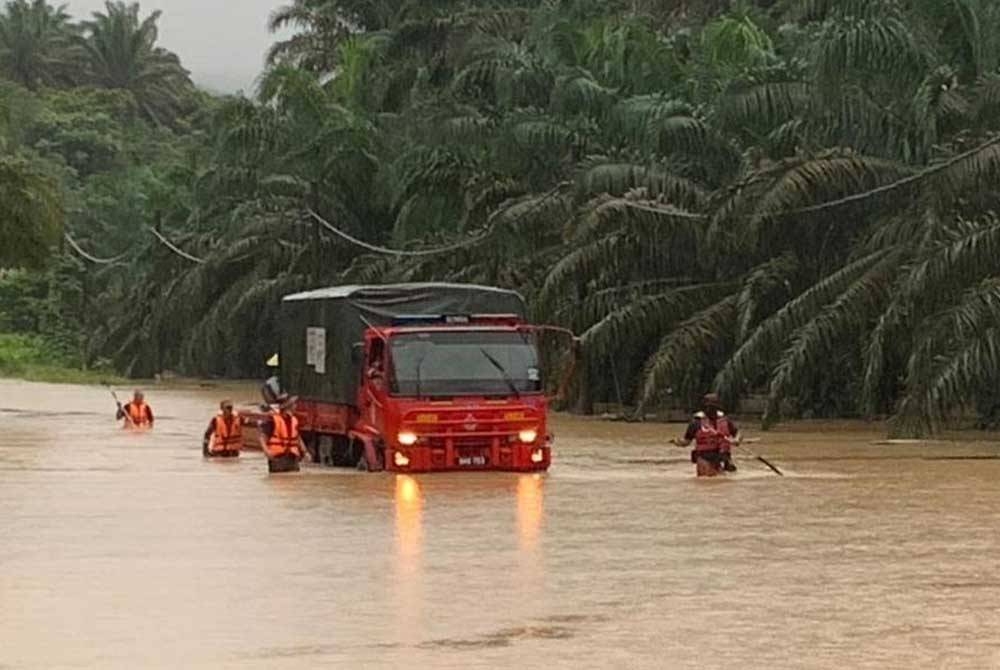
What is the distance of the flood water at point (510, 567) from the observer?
12.7 meters

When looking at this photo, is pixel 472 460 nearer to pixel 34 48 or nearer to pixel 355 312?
pixel 355 312

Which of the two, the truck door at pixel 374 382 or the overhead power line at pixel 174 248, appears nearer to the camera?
the truck door at pixel 374 382

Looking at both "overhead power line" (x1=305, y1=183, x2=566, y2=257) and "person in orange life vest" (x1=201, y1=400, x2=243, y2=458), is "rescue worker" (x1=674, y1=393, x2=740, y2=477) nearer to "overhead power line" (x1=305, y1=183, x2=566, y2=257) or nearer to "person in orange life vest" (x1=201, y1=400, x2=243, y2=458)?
"person in orange life vest" (x1=201, y1=400, x2=243, y2=458)

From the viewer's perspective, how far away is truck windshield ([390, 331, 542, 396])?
2695cm

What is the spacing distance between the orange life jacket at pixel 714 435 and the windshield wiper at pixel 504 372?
2.30 meters

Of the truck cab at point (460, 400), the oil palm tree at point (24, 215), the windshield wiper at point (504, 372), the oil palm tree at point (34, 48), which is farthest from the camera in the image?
the oil palm tree at point (34, 48)

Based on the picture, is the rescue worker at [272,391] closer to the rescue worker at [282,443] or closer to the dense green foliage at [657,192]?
the rescue worker at [282,443]

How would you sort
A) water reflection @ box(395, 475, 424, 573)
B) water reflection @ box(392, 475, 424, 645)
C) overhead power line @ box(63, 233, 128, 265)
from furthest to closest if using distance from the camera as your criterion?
overhead power line @ box(63, 233, 128, 265)
water reflection @ box(395, 475, 424, 573)
water reflection @ box(392, 475, 424, 645)

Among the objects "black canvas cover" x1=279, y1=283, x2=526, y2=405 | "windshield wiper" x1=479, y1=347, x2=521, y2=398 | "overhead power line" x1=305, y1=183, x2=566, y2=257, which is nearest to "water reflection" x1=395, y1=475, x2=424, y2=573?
"windshield wiper" x1=479, y1=347, x2=521, y2=398

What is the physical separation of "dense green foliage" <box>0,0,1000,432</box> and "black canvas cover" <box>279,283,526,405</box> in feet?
23.3

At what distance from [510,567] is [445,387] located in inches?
397

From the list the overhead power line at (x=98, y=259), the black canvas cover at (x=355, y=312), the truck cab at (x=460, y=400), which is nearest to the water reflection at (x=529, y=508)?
the truck cab at (x=460, y=400)

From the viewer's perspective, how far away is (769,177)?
38375 millimetres

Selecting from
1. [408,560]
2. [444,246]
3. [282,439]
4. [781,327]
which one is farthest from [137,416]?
[408,560]
